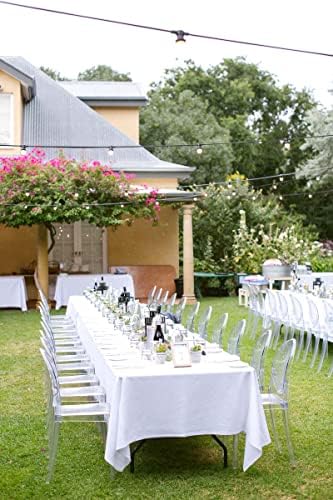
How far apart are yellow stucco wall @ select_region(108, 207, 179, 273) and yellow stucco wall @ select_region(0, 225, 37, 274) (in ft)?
7.03

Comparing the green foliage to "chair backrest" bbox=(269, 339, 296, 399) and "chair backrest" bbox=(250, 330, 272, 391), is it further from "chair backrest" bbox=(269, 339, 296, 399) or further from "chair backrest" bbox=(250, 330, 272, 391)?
"chair backrest" bbox=(269, 339, 296, 399)

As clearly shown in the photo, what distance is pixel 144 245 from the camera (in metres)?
20.5

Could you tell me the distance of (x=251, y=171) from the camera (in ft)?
114

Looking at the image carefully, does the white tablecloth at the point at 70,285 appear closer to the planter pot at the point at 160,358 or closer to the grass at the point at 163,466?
the grass at the point at 163,466

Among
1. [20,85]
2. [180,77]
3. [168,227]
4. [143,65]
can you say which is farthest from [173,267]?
[143,65]

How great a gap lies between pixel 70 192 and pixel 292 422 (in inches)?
405

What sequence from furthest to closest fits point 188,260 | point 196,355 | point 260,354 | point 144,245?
point 144,245 < point 188,260 < point 260,354 < point 196,355

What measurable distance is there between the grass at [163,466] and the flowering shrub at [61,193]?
8.58 m

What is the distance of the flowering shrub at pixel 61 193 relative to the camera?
1608cm

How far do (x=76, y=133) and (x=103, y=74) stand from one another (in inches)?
685

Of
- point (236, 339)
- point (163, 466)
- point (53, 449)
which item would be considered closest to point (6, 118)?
point (236, 339)

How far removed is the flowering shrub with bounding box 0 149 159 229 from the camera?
16.1 metres

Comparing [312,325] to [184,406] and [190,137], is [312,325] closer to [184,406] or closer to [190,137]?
[184,406]

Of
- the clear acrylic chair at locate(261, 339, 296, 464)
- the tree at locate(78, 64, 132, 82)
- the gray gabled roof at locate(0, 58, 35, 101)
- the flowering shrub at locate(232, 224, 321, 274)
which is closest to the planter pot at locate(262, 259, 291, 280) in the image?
the flowering shrub at locate(232, 224, 321, 274)
